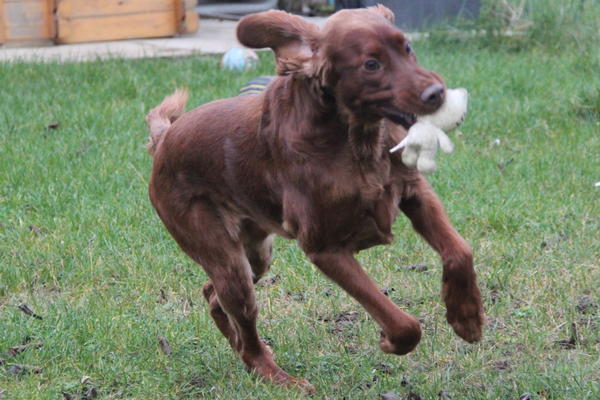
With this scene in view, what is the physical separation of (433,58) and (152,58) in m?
2.85

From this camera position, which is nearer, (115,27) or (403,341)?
(403,341)

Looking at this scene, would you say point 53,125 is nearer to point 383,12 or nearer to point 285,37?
point 285,37

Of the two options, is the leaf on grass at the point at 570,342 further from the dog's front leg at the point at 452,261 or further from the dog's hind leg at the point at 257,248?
the dog's hind leg at the point at 257,248

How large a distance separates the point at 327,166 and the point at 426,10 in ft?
27.7

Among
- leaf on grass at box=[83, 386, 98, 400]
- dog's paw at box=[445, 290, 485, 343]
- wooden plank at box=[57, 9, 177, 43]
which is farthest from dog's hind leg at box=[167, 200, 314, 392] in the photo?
wooden plank at box=[57, 9, 177, 43]

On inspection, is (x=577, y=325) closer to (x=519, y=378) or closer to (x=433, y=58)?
(x=519, y=378)

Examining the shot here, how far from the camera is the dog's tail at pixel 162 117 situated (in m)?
4.64

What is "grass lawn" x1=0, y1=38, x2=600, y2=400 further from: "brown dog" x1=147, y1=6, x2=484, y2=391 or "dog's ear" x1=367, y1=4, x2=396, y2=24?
"dog's ear" x1=367, y1=4, x2=396, y2=24

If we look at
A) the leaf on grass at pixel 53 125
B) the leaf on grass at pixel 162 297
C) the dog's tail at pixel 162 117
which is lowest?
the leaf on grass at pixel 53 125

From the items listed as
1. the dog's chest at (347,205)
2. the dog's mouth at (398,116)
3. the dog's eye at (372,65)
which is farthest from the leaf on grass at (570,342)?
the dog's eye at (372,65)

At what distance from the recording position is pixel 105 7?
35.6 feet

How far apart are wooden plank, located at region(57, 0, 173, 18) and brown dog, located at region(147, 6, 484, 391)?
691 cm

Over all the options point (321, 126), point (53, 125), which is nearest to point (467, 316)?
point (321, 126)

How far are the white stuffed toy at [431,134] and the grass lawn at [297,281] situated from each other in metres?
1.01
